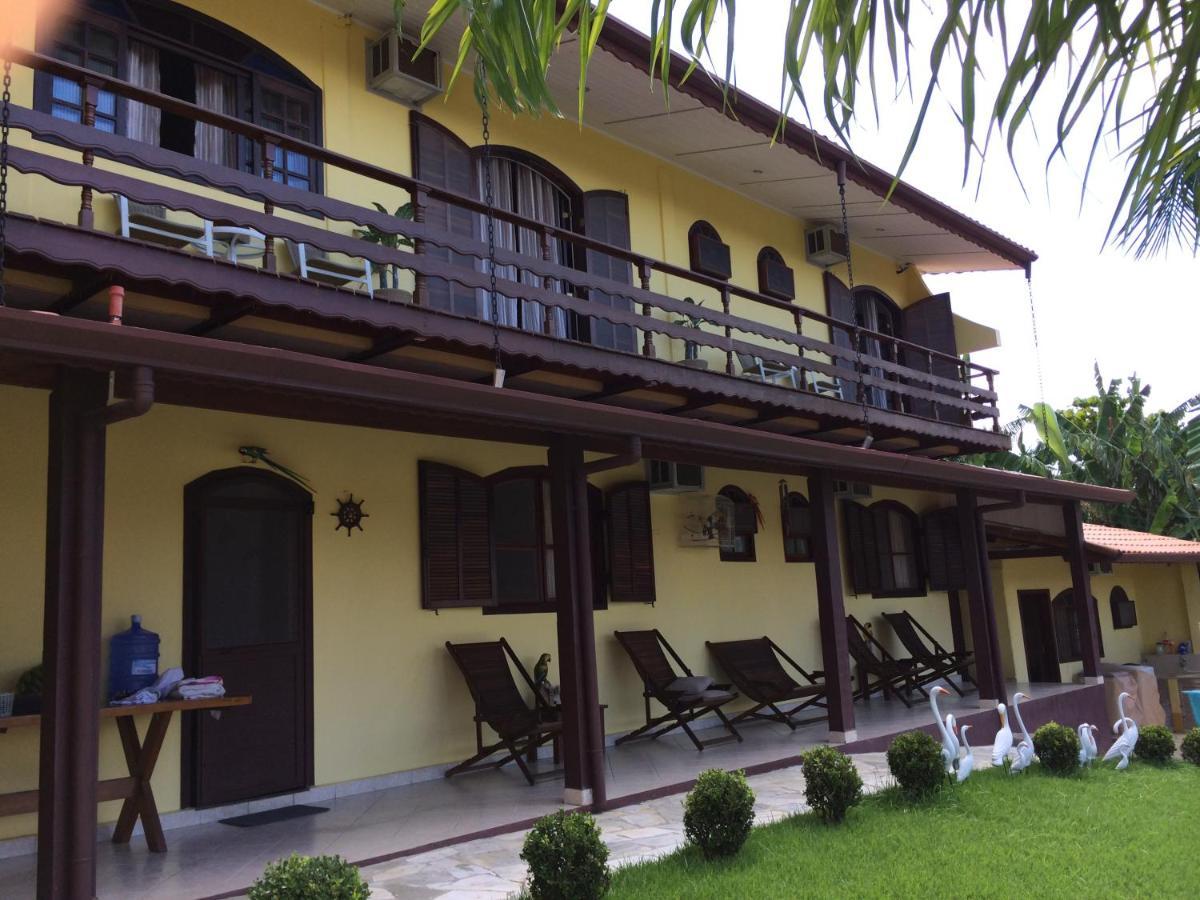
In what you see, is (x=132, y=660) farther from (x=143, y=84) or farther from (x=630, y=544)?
(x=630, y=544)

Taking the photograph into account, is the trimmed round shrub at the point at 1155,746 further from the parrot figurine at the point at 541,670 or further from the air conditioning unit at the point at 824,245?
the air conditioning unit at the point at 824,245

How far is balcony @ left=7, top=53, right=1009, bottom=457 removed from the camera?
17.5 feet

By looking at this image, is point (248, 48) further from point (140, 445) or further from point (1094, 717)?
point (1094, 717)

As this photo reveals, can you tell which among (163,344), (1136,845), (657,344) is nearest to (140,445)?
(163,344)

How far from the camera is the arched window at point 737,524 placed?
11.5m

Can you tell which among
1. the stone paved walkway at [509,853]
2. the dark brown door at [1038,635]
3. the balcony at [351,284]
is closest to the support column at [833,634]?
the stone paved walkway at [509,853]

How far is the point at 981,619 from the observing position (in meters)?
11.1

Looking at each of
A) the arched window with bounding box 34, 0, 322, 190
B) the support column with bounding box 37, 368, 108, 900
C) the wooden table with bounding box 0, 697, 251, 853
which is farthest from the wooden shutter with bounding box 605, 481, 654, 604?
the support column with bounding box 37, 368, 108, 900

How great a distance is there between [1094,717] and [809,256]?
7003 mm

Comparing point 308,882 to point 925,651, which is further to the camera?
point 925,651

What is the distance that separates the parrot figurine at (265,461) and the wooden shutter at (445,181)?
6.28 ft

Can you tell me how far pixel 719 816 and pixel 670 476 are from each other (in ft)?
17.3

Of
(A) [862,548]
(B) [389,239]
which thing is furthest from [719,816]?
(A) [862,548]

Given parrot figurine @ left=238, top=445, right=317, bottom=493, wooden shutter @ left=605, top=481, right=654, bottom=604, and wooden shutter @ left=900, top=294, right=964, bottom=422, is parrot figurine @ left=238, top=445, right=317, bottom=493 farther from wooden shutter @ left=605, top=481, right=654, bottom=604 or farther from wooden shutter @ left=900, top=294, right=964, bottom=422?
wooden shutter @ left=900, top=294, right=964, bottom=422
